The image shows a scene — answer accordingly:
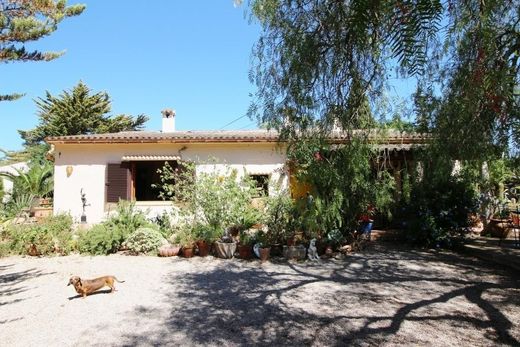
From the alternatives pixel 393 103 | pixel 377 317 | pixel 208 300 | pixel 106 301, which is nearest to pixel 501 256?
pixel 377 317

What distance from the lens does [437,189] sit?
10.5 meters

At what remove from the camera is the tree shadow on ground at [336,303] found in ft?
16.1

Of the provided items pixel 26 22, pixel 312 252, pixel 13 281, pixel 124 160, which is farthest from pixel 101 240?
pixel 26 22

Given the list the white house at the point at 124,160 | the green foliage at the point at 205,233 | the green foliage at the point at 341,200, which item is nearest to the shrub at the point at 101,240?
the green foliage at the point at 205,233

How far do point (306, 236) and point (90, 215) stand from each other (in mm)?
7982

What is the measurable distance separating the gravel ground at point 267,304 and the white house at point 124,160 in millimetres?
4348

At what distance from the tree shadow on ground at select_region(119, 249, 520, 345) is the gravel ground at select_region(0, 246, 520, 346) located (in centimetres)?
2

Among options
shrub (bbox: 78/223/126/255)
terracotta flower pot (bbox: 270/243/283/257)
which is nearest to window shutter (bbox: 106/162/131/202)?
shrub (bbox: 78/223/126/255)

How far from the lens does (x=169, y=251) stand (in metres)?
10.2

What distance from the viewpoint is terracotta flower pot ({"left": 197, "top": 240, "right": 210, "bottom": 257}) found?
10125 mm

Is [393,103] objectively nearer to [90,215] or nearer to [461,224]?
[461,224]

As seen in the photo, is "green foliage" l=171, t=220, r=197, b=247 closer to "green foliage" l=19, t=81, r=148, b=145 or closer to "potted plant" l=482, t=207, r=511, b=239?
"potted plant" l=482, t=207, r=511, b=239

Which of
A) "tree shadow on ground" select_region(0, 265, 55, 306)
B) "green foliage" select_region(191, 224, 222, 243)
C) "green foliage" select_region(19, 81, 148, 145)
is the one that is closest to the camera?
"tree shadow on ground" select_region(0, 265, 55, 306)

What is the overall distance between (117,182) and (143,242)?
4.05m
